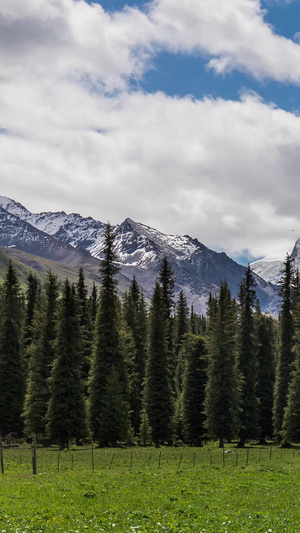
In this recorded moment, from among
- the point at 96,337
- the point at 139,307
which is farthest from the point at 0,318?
the point at 139,307

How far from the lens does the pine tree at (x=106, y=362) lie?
55406mm

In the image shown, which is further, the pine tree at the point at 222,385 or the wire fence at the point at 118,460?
the pine tree at the point at 222,385

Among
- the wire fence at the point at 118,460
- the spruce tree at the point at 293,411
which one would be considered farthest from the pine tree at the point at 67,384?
the spruce tree at the point at 293,411

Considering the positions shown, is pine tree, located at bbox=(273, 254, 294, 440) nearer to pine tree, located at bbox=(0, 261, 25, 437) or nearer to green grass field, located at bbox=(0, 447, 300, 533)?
green grass field, located at bbox=(0, 447, 300, 533)

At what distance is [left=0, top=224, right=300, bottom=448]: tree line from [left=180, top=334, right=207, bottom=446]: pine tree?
138mm

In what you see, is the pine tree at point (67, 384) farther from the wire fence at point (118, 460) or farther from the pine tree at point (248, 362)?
the pine tree at point (248, 362)

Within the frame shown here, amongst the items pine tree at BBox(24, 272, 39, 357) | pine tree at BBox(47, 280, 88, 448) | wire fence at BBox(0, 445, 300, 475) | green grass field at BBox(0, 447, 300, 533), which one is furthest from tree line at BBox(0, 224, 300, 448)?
green grass field at BBox(0, 447, 300, 533)

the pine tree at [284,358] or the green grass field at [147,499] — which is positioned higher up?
the pine tree at [284,358]

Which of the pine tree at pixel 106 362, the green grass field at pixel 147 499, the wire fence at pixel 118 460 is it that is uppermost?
the pine tree at pixel 106 362

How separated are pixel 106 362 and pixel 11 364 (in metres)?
13.0

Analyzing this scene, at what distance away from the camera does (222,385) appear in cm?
6278

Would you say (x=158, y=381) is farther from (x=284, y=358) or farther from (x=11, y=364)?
(x=11, y=364)

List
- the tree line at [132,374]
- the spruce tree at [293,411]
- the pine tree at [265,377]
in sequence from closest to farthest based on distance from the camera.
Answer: the tree line at [132,374], the spruce tree at [293,411], the pine tree at [265,377]

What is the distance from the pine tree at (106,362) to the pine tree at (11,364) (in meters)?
10.4
